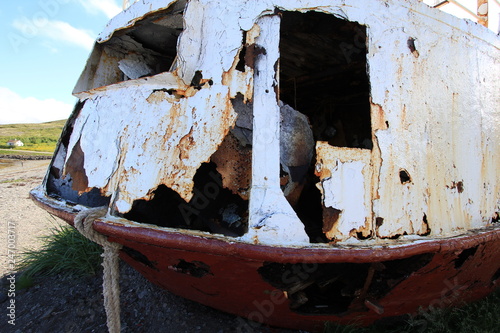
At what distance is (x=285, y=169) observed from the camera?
207 cm

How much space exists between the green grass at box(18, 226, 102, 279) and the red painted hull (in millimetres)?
1658

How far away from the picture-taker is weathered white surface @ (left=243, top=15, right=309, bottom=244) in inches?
63.1

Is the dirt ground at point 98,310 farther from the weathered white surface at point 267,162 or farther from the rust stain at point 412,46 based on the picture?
the rust stain at point 412,46

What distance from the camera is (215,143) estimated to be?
1748 millimetres

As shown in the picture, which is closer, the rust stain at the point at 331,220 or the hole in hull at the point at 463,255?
the rust stain at the point at 331,220

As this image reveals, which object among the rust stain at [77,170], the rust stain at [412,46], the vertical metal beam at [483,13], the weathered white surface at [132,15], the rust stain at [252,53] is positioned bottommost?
the rust stain at [77,170]

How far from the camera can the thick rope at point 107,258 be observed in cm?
171

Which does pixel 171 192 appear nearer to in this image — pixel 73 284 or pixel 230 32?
pixel 230 32

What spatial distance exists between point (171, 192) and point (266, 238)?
70 cm

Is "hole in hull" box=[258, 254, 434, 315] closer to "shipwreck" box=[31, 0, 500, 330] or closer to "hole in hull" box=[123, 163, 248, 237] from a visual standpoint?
"shipwreck" box=[31, 0, 500, 330]

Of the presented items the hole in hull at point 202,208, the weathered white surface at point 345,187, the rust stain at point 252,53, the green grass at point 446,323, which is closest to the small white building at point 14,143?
the hole in hull at point 202,208

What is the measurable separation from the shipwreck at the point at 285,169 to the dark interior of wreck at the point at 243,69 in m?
0.02

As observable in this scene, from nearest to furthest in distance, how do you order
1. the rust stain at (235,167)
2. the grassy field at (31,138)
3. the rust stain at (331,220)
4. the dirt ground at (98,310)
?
the rust stain at (331,220) → the rust stain at (235,167) → the dirt ground at (98,310) → the grassy field at (31,138)

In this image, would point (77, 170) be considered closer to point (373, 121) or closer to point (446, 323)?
point (373, 121)
